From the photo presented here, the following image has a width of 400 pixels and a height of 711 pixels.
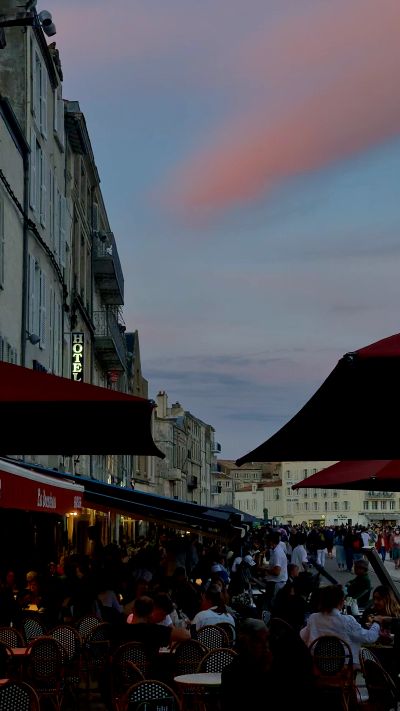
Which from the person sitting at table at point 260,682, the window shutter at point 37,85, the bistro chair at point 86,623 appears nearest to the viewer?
the person sitting at table at point 260,682

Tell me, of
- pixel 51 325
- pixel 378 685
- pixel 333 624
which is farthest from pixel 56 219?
pixel 378 685

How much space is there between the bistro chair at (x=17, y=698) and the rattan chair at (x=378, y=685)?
2.33 metres

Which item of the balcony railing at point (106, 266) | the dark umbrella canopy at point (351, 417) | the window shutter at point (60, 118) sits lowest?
the dark umbrella canopy at point (351, 417)

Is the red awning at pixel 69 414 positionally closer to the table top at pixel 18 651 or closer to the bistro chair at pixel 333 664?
the bistro chair at pixel 333 664

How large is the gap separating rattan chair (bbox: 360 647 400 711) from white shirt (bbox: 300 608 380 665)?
1.78 meters

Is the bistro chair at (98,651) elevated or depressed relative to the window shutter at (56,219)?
depressed

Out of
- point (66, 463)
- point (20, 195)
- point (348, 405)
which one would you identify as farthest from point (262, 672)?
point (66, 463)

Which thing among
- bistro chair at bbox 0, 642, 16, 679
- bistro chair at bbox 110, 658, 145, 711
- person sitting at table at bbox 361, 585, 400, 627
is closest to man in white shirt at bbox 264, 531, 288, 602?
person sitting at table at bbox 361, 585, 400, 627

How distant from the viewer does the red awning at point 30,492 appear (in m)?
8.91

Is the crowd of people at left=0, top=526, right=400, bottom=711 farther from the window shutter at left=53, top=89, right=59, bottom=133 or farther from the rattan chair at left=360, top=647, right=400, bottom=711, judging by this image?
the window shutter at left=53, top=89, right=59, bottom=133

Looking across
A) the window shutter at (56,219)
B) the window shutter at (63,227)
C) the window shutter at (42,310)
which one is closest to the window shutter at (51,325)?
the window shutter at (56,219)

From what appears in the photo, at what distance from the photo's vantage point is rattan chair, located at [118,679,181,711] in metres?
7.52

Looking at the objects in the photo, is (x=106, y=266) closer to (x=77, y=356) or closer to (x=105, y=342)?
(x=105, y=342)

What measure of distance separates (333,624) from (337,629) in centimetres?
6
